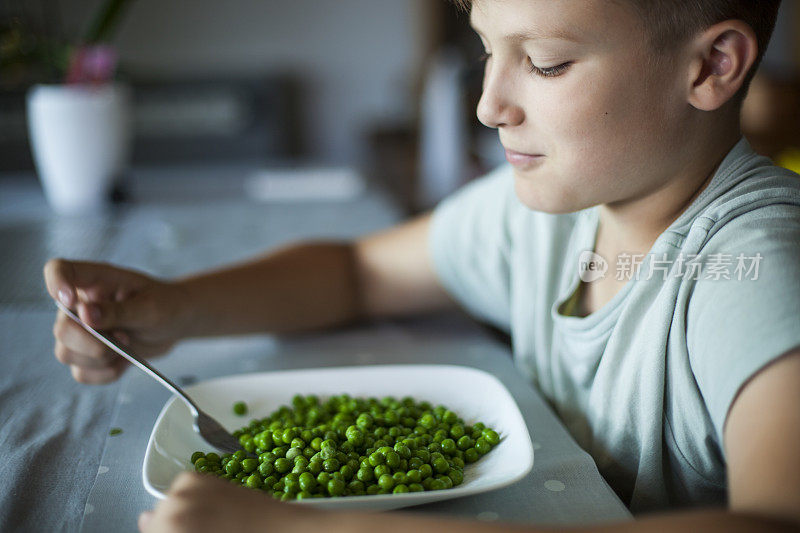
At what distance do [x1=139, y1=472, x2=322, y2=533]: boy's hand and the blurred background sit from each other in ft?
10.8

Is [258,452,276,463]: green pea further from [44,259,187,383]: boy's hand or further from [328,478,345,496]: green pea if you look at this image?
[44,259,187,383]: boy's hand

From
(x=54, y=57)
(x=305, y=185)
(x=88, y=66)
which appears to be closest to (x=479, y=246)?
(x=305, y=185)

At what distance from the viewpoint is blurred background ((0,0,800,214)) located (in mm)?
4066

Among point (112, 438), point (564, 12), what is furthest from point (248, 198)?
point (564, 12)

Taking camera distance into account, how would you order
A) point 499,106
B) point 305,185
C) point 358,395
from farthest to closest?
point 305,185 → point 358,395 → point 499,106

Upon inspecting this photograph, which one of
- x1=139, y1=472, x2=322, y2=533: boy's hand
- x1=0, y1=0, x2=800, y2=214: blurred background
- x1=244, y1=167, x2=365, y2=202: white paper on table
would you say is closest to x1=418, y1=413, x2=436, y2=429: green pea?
x1=139, y1=472, x2=322, y2=533: boy's hand

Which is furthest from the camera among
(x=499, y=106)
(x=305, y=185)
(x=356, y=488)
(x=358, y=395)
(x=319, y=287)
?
(x=305, y=185)

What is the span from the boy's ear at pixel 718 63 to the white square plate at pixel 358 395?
0.36m

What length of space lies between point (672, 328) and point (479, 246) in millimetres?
398

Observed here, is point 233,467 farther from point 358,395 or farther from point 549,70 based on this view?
point 549,70

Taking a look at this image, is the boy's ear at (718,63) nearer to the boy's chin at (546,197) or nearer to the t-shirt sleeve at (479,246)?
the boy's chin at (546,197)

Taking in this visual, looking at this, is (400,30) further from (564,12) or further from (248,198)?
(564,12)

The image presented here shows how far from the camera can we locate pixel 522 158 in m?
0.76

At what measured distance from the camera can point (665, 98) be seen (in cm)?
71
